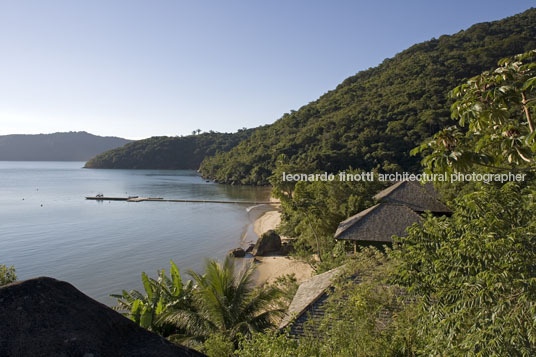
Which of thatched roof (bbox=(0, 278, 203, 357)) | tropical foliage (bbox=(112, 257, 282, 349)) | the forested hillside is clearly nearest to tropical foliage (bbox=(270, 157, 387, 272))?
tropical foliage (bbox=(112, 257, 282, 349))

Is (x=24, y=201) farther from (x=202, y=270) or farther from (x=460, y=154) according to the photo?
(x=460, y=154)

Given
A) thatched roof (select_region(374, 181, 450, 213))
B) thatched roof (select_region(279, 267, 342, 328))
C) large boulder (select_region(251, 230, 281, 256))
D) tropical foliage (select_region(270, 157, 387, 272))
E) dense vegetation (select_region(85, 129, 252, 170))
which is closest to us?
thatched roof (select_region(279, 267, 342, 328))

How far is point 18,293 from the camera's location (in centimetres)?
277

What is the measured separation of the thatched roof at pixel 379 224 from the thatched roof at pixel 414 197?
5273 millimetres

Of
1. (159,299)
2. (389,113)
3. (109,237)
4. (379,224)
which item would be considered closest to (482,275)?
(159,299)

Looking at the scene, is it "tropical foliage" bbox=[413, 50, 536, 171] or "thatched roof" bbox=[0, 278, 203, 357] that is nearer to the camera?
"thatched roof" bbox=[0, 278, 203, 357]

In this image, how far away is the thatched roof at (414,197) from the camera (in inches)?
849

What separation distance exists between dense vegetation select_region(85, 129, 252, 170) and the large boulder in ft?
384

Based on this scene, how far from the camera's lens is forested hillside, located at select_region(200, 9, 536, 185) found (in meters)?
54.6

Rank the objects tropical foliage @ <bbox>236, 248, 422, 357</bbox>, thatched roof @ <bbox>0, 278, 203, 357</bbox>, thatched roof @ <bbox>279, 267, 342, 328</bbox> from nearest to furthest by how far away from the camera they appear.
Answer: thatched roof @ <bbox>0, 278, 203, 357</bbox>
tropical foliage @ <bbox>236, 248, 422, 357</bbox>
thatched roof @ <bbox>279, 267, 342, 328</bbox>

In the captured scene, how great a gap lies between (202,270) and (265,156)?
62.3 metres

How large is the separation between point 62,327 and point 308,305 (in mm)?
8139

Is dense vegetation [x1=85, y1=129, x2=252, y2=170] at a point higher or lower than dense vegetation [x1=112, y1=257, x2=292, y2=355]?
higher

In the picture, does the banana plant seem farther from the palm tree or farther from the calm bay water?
the calm bay water
